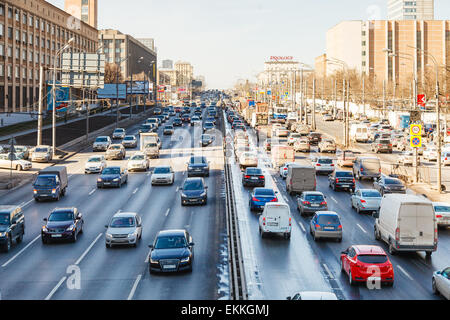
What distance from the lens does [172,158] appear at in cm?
5869

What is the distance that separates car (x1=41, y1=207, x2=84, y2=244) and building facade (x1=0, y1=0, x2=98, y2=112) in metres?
69.9

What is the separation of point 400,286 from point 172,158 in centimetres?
4091

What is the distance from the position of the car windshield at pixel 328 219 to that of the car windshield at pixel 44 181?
61.4ft

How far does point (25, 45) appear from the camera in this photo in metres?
102

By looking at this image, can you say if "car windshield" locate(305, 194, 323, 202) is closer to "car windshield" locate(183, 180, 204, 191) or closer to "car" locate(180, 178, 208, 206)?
"car" locate(180, 178, 208, 206)

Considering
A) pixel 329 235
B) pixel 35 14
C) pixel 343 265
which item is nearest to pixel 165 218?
pixel 329 235

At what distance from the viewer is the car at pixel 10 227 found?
25.0 m

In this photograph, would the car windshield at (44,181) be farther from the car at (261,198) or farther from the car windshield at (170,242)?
the car windshield at (170,242)

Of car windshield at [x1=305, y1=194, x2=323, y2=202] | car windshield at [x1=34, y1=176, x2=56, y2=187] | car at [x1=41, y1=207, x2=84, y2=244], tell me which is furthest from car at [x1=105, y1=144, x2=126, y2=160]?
car at [x1=41, y1=207, x2=84, y2=244]

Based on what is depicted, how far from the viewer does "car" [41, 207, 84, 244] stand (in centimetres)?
2636

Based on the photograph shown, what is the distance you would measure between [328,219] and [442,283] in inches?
342

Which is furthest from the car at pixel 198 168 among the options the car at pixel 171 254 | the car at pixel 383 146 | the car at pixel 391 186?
the car at pixel 383 146
